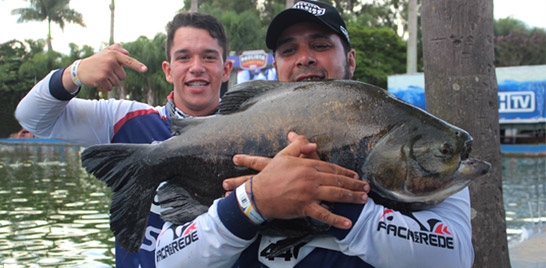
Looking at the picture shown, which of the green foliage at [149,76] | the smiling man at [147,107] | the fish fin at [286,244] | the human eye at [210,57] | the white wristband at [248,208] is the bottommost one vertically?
the fish fin at [286,244]

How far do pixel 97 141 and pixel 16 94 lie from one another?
44315mm

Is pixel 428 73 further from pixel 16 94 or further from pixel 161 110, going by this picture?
pixel 16 94

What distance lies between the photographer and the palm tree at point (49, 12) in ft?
182

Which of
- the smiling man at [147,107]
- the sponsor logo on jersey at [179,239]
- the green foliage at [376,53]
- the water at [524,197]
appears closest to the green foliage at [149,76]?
the green foliage at [376,53]

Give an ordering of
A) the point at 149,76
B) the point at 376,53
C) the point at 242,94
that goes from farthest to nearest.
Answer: the point at 149,76 < the point at 376,53 < the point at 242,94

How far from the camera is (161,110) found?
331 cm

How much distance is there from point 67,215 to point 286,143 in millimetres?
8891

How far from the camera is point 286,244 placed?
6.23ft

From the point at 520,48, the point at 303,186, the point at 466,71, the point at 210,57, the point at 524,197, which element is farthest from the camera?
the point at 520,48

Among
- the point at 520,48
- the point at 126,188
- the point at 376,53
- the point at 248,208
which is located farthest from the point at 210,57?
the point at 520,48

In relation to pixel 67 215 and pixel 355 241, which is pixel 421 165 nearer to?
pixel 355 241

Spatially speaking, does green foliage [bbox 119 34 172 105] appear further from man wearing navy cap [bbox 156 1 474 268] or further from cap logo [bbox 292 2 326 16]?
man wearing navy cap [bbox 156 1 474 268]

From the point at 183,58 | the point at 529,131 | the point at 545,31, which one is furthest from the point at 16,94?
the point at 183,58

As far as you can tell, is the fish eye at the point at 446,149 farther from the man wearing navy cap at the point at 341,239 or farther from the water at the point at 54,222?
the water at the point at 54,222
